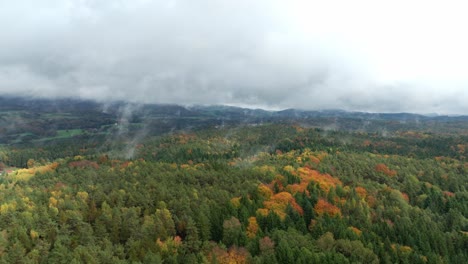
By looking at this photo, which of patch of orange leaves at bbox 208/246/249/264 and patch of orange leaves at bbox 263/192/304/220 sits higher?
patch of orange leaves at bbox 263/192/304/220

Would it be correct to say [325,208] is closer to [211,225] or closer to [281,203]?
[281,203]

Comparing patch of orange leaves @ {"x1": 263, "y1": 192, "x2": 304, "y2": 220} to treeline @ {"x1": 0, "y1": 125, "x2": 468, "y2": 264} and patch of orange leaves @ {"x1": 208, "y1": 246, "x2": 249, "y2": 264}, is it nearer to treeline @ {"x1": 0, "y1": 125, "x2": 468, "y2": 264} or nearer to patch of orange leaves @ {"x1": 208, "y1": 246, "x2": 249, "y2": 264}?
treeline @ {"x1": 0, "y1": 125, "x2": 468, "y2": 264}

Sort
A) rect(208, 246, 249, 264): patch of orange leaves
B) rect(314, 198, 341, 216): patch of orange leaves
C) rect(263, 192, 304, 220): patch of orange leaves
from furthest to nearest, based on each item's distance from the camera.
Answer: rect(314, 198, 341, 216): patch of orange leaves < rect(263, 192, 304, 220): patch of orange leaves < rect(208, 246, 249, 264): patch of orange leaves

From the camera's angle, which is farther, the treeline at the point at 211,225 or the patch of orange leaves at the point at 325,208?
the patch of orange leaves at the point at 325,208

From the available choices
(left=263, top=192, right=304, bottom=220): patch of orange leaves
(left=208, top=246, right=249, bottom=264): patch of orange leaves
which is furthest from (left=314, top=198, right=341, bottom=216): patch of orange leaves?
(left=208, top=246, right=249, bottom=264): patch of orange leaves

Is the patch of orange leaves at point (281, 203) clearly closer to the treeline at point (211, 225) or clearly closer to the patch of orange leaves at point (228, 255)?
the treeline at point (211, 225)

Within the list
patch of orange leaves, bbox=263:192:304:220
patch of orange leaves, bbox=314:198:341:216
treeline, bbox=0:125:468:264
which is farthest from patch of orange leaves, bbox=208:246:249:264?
patch of orange leaves, bbox=314:198:341:216

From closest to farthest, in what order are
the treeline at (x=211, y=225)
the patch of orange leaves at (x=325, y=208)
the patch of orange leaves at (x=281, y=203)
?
the treeline at (x=211, y=225), the patch of orange leaves at (x=281, y=203), the patch of orange leaves at (x=325, y=208)

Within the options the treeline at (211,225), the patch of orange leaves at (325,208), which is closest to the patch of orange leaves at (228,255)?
the treeline at (211,225)

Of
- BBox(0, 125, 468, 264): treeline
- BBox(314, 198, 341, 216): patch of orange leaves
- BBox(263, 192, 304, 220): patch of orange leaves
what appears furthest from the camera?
BBox(314, 198, 341, 216): patch of orange leaves

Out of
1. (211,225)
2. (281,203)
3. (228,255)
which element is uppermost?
(281,203)

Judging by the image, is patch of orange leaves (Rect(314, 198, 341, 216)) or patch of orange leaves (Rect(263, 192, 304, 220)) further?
patch of orange leaves (Rect(314, 198, 341, 216))

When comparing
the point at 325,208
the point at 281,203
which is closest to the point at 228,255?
the point at 281,203

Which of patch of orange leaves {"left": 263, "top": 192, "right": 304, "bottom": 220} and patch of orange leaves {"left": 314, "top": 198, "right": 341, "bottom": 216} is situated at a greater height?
patch of orange leaves {"left": 263, "top": 192, "right": 304, "bottom": 220}
